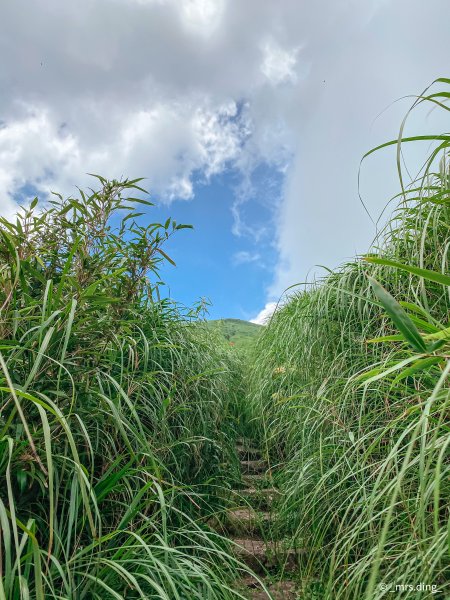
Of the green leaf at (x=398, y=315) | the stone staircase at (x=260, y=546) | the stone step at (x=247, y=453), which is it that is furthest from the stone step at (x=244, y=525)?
the green leaf at (x=398, y=315)

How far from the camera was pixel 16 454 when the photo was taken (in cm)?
126

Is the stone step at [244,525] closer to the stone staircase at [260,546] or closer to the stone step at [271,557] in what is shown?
the stone staircase at [260,546]

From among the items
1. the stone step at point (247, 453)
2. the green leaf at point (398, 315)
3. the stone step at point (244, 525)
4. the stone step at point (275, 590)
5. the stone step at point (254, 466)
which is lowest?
the stone step at point (275, 590)

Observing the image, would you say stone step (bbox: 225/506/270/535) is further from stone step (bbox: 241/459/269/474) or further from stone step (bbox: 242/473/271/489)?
stone step (bbox: 241/459/269/474)

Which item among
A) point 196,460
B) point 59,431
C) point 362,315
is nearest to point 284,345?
point 362,315

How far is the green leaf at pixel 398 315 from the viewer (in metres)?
0.67

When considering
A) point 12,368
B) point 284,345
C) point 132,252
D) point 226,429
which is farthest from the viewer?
point 284,345

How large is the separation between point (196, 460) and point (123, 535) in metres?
0.85

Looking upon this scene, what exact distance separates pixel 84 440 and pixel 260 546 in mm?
1388

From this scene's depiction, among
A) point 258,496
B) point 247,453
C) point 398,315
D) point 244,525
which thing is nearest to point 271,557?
point 244,525

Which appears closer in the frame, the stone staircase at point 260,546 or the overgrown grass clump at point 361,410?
the overgrown grass clump at point 361,410

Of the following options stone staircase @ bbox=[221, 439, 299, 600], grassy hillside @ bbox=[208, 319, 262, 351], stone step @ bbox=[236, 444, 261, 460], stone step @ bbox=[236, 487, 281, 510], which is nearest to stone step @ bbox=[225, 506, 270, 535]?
stone staircase @ bbox=[221, 439, 299, 600]

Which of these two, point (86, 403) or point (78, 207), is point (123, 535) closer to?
point (86, 403)

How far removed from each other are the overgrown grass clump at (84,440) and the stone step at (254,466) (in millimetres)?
1021
